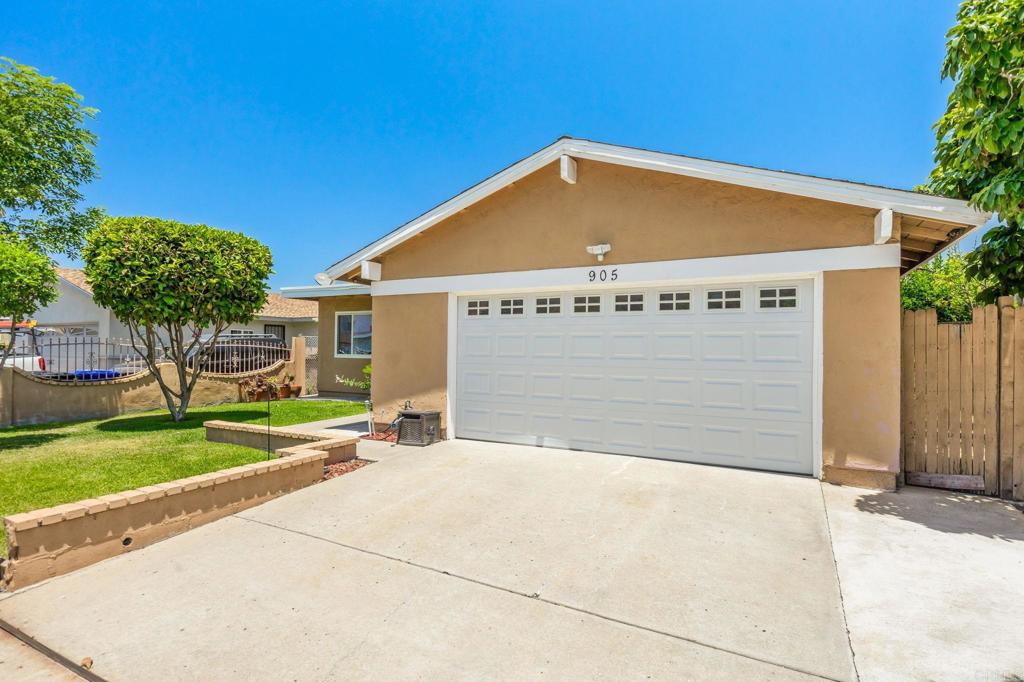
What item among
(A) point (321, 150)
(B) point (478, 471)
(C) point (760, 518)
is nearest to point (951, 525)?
(C) point (760, 518)

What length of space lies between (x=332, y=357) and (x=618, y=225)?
11.6 meters

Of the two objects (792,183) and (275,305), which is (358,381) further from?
(792,183)

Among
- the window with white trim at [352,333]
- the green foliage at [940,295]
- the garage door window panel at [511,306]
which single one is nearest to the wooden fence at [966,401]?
the garage door window panel at [511,306]

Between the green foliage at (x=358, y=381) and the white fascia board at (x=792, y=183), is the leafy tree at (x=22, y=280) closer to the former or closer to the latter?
the green foliage at (x=358, y=381)

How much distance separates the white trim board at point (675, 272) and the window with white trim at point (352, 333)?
272 inches

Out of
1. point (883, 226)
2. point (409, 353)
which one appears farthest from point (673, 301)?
point (409, 353)

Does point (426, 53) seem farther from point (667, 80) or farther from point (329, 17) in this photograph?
point (667, 80)

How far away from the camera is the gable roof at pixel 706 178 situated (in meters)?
5.13

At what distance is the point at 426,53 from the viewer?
47.4ft

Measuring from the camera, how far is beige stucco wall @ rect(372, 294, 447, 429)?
8.50 metres

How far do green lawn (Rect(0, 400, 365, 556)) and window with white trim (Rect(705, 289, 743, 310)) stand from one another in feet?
22.5

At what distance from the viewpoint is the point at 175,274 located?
9484 millimetres

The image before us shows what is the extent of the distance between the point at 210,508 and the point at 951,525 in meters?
7.27

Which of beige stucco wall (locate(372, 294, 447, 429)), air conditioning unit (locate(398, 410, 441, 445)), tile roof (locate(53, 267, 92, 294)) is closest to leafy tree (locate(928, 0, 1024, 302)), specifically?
beige stucco wall (locate(372, 294, 447, 429))
